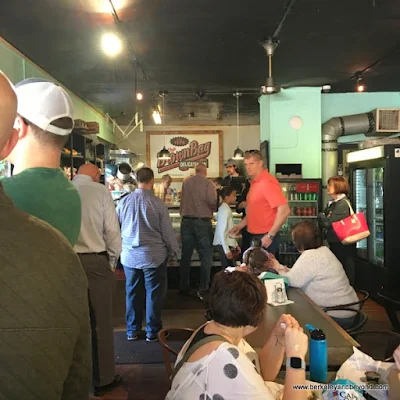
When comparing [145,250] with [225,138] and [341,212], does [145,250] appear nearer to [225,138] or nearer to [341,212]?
[341,212]

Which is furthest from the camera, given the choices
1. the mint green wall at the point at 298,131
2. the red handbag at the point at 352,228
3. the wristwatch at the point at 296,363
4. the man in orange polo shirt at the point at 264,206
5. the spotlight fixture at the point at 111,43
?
Answer: the mint green wall at the point at 298,131

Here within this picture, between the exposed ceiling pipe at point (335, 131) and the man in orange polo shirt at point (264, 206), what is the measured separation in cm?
A: 349

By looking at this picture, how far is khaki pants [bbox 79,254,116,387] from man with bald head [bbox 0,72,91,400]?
216 centimetres

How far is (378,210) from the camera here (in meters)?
5.77

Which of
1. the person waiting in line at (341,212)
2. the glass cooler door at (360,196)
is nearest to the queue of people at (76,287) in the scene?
the person waiting in line at (341,212)

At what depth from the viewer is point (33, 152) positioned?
138 cm

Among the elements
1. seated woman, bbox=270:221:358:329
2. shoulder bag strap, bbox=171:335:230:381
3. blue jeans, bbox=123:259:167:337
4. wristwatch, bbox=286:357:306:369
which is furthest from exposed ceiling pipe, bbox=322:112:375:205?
shoulder bag strap, bbox=171:335:230:381

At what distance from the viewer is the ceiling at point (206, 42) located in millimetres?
4137

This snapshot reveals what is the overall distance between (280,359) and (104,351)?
1.71 meters

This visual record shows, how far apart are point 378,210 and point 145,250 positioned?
335 cm

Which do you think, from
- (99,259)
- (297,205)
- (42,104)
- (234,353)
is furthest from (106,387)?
(297,205)

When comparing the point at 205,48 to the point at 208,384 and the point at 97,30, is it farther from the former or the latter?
the point at 208,384

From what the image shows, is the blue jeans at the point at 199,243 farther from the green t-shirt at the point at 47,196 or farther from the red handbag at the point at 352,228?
the green t-shirt at the point at 47,196

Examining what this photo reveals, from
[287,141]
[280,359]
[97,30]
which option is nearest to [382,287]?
[287,141]
